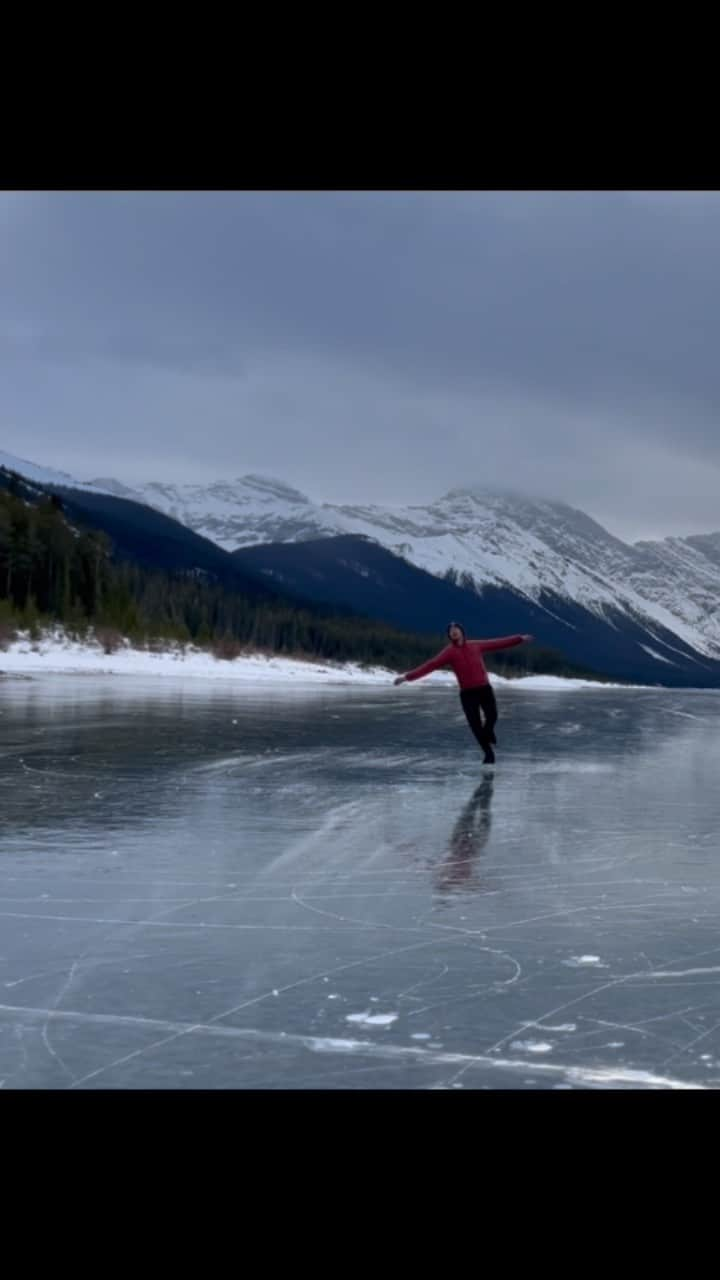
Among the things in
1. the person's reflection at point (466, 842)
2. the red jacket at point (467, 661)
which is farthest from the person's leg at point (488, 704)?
the person's reflection at point (466, 842)

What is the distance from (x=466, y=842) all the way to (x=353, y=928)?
2.67m

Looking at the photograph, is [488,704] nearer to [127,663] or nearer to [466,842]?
[466,842]

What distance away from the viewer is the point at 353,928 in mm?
5273

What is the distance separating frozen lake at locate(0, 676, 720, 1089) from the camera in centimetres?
343

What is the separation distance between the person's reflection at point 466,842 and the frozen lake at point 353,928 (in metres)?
0.04

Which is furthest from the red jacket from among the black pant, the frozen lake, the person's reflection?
the person's reflection

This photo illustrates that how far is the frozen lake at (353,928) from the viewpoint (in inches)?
135

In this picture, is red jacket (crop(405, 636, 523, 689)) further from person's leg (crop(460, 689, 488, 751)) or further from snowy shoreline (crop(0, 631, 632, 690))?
snowy shoreline (crop(0, 631, 632, 690))

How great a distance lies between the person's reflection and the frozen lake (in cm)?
4

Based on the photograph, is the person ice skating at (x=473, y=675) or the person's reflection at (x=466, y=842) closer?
the person's reflection at (x=466, y=842)

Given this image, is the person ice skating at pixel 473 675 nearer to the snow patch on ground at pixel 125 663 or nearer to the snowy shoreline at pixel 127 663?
the snowy shoreline at pixel 127 663
